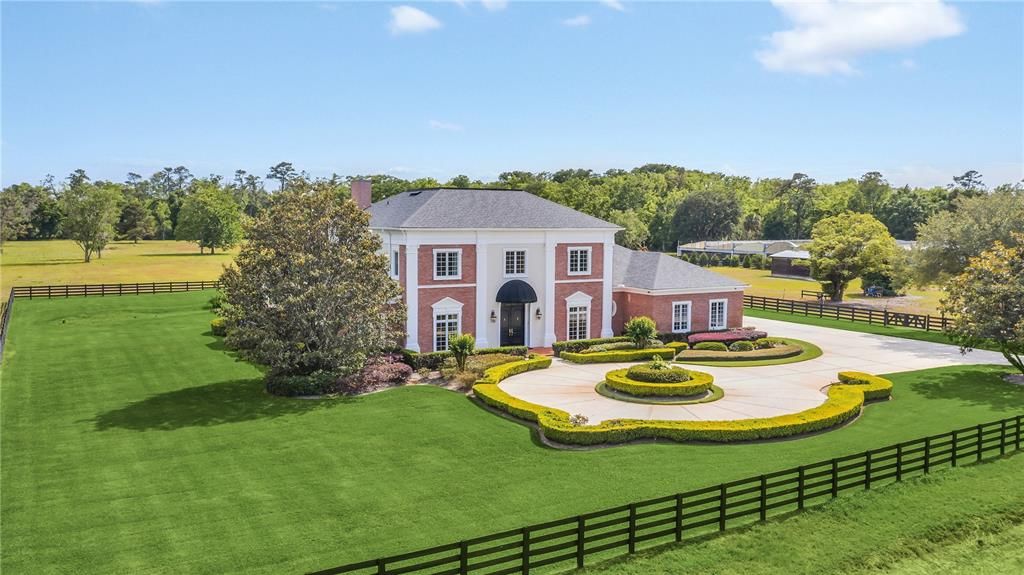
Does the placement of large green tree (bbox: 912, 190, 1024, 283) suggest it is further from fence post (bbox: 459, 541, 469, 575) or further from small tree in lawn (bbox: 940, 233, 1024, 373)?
fence post (bbox: 459, 541, 469, 575)

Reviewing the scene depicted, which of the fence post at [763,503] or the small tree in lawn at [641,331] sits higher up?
the small tree in lawn at [641,331]

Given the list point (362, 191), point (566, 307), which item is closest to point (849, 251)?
point (566, 307)

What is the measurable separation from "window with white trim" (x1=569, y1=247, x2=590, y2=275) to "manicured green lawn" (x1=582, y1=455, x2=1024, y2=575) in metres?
25.1

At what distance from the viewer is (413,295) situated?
39.9 meters

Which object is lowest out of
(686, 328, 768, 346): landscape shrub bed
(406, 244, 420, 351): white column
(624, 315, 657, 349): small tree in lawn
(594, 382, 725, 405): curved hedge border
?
(594, 382, 725, 405): curved hedge border

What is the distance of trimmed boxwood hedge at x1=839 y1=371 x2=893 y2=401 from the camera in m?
31.4

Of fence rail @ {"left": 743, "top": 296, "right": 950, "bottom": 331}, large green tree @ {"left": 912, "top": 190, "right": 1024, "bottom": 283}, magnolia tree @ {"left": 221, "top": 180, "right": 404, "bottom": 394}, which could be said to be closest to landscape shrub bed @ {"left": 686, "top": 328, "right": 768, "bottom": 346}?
fence rail @ {"left": 743, "top": 296, "right": 950, "bottom": 331}

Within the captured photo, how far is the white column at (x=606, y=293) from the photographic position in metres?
44.8

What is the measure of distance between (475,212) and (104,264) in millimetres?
77980

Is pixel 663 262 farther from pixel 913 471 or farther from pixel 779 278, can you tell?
pixel 779 278

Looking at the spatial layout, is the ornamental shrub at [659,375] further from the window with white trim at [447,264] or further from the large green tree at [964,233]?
the large green tree at [964,233]

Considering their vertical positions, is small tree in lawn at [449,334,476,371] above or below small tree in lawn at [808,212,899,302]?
below

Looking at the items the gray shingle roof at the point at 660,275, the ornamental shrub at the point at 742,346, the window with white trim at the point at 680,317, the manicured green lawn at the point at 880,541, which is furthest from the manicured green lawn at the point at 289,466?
the gray shingle roof at the point at 660,275

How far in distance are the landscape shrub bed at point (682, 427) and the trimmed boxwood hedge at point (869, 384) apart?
383 centimetres
